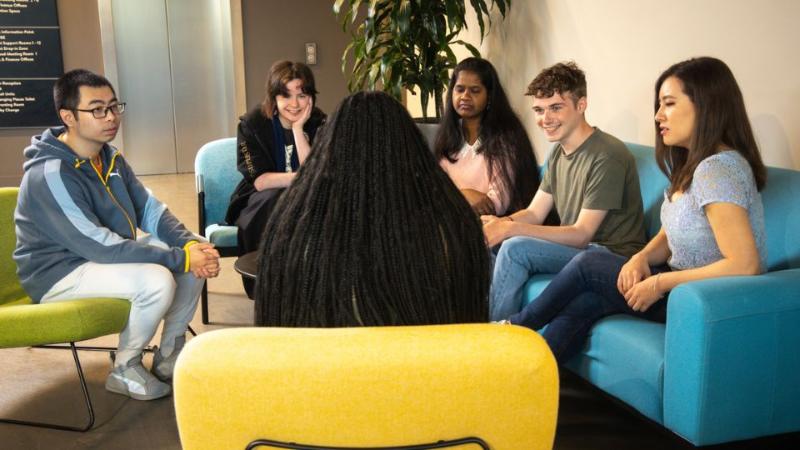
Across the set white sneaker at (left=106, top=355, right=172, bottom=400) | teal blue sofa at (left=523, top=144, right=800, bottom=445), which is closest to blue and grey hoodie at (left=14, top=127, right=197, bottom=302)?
white sneaker at (left=106, top=355, right=172, bottom=400)

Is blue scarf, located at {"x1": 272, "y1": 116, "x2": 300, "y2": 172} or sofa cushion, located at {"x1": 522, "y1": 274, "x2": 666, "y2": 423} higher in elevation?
blue scarf, located at {"x1": 272, "y1": 116, "x2": 300, "y2": 172}

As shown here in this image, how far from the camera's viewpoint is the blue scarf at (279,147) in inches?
152

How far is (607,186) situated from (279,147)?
176 centimetres

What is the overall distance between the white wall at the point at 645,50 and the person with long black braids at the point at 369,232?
193 centimetres

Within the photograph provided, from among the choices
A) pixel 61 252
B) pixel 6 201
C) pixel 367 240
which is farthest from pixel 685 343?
pixel 6 201

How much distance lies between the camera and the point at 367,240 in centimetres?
128

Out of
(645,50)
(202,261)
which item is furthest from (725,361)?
(202,261)

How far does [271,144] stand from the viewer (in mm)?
3861

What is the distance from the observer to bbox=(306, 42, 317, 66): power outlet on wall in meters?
7.75

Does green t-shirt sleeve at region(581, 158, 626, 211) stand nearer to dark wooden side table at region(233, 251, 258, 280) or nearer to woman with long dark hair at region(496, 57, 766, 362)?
woman with long dark hair at region(496, 57, 766, 362)

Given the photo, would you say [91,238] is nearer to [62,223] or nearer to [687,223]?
[62,223]

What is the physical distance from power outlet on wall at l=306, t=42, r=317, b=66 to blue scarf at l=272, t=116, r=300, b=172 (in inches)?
160

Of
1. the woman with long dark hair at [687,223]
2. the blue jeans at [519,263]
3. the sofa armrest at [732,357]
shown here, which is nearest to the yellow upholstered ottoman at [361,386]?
the sofa armrest at [732,357]

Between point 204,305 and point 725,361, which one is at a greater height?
point 725,361
